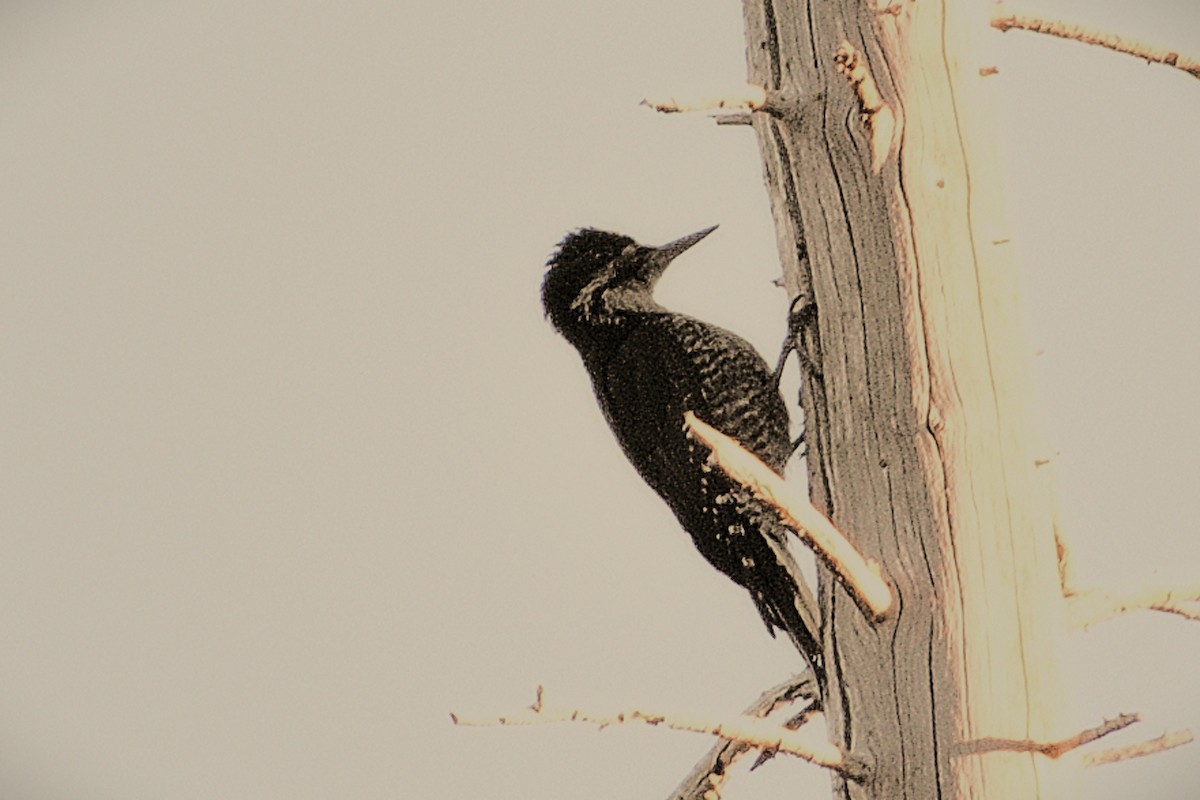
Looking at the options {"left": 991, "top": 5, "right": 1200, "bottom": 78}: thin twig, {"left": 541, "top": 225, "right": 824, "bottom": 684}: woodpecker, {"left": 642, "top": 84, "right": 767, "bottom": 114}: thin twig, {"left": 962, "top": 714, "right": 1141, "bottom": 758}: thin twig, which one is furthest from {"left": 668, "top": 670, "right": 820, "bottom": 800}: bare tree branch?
{"left": 991, "top": 5, "right": 1200, "bottom": 78}: thin twig

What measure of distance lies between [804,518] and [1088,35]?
3.22 ft

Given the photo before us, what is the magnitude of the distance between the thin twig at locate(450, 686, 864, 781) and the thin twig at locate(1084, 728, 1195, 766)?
1.54 ft

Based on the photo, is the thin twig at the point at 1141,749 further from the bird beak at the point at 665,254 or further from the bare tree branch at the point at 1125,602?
the bird beak at the point at 665,254

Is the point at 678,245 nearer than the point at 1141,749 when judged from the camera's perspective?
No

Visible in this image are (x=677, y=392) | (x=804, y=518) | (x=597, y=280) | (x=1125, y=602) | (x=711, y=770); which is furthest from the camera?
(x=597, y=280)

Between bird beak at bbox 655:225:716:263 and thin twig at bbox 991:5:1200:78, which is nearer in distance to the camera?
thin twig at bbox 991:5:1200:78

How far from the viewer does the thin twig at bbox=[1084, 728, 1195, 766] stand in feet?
6.10

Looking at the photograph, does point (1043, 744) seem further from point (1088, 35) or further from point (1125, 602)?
point (1088, 35)

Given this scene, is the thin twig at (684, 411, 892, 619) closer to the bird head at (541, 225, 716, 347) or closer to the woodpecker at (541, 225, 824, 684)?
the woodpecker at (541, 225, 824, 684)

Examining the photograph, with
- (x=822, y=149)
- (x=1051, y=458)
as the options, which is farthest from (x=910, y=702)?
(x=822, y=149)

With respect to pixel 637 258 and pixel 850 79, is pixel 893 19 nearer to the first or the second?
pixel 850 79

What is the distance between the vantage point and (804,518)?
1.73 metres

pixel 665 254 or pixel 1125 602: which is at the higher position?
pixel 665 254

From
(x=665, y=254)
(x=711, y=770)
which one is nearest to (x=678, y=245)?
(x=665, y=254)
